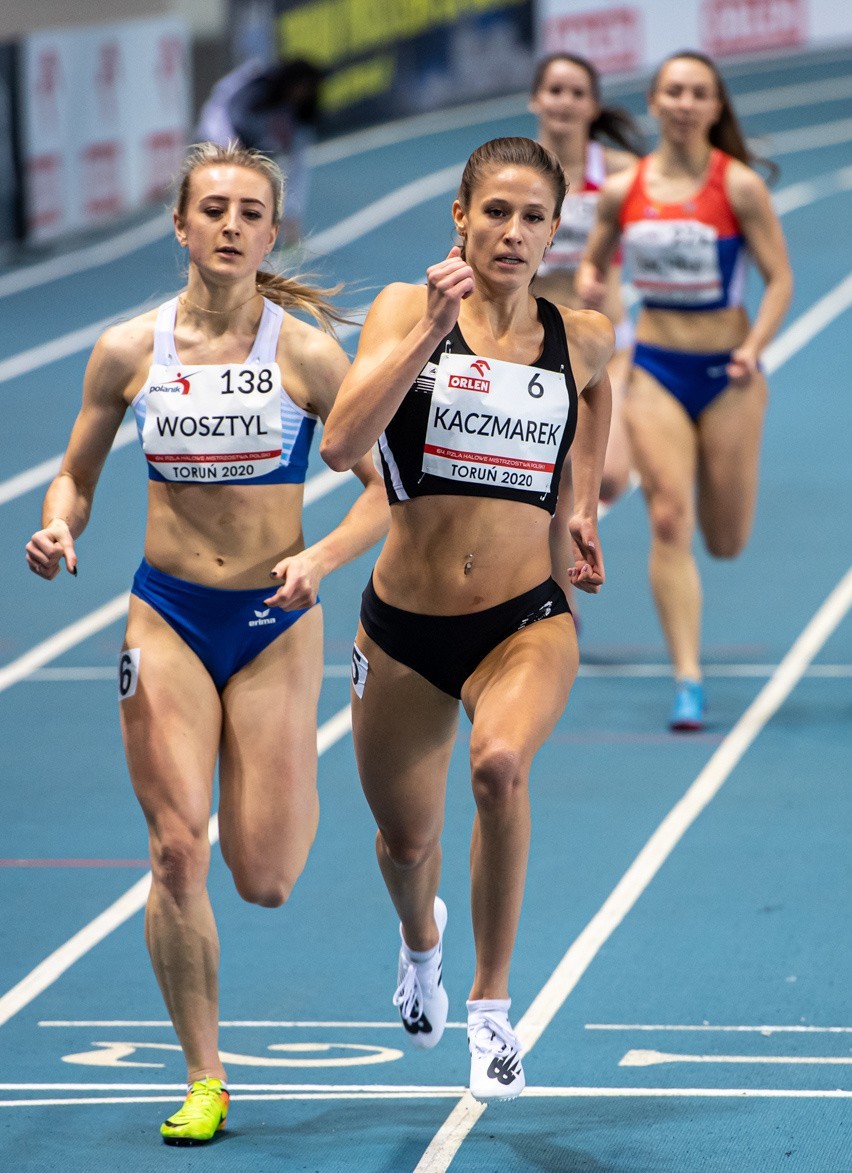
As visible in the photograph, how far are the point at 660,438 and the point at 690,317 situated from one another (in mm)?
563

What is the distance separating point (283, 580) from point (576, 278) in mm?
4754

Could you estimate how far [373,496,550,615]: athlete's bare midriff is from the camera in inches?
190

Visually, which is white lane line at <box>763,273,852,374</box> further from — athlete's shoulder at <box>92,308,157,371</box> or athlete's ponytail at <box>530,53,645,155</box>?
athlete's shoulder at <box>92,308,157,371</box>

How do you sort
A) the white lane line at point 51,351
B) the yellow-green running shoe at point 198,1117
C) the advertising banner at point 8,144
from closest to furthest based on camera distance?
the yellow-green running shoe at point 198,1117 → the white lane line at point 51,351 → the advertising banner at point 8,144

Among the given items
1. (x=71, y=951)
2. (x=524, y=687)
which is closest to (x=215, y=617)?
(x=524, y=687)

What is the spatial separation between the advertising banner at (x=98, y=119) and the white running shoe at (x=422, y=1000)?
42.4 ft

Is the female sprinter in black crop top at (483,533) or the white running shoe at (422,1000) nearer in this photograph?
the female sprinter in black crop top at (483,533)

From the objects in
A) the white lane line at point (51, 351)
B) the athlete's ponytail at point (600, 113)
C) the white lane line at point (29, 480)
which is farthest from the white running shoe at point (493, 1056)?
the white lane line at point (51, 351)

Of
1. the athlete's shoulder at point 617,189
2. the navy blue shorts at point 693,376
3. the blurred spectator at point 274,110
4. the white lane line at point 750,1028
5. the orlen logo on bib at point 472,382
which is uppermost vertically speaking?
the orlen logo on bib at point 472,382

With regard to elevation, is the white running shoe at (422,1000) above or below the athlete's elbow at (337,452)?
below

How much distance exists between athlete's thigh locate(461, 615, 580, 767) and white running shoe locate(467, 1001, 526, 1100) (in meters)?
0.58

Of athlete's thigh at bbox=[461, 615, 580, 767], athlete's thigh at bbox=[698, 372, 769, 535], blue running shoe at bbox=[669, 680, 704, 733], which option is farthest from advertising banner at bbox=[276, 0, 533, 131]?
athlete's thigh at bbox=[461, 615, 580, 767]

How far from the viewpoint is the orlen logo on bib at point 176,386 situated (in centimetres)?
497

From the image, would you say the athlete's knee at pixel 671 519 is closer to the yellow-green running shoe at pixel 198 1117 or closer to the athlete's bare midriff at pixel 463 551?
the athlete's bare midriff at pixel 463 551
